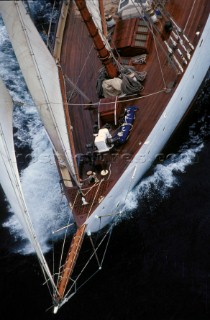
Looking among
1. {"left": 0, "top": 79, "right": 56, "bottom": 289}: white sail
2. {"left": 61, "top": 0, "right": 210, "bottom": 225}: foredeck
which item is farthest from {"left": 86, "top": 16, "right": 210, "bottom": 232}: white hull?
{"left": 0, "top": 79, "right": 56, "bottom": 289}: white sail

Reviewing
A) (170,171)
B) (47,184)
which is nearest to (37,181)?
(47,184)

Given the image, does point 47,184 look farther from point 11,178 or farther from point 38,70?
point 11,178

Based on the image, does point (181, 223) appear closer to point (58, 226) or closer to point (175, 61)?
point (58, 226)

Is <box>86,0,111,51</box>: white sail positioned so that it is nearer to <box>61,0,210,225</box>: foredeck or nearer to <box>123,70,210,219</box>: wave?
<box>61,0,210,225</box>: foredeck

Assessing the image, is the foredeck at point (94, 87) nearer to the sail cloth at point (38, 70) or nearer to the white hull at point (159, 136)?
the white hull at point (159, 136)

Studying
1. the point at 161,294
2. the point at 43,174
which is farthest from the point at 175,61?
the point at 161,294

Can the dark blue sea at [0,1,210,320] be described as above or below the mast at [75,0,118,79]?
below

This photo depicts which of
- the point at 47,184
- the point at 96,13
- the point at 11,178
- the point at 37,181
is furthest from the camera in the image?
the point at 37,181
